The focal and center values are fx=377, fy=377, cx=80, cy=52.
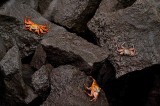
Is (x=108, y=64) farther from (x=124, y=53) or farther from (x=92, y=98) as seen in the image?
(x=92, y=98)

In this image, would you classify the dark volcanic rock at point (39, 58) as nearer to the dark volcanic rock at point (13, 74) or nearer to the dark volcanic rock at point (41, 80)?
the dark volcanic rock at point (41, 80)

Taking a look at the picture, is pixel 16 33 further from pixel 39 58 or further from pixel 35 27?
pixel 39 58

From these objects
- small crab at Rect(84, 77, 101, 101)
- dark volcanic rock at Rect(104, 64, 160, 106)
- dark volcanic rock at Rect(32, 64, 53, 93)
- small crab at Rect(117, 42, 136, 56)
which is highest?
small crab at Rect(117, 42, 136, 56)

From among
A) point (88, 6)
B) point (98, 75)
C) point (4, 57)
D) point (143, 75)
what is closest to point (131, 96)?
point (143, 75)

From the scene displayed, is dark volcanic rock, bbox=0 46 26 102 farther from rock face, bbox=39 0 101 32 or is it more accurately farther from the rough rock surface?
rock face, bbox=39 0 101 32

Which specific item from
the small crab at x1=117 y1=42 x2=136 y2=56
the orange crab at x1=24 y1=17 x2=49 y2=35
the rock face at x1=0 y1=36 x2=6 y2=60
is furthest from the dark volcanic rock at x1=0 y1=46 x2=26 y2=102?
the small crab at x1=117 y1=42 x2=136 y2=56

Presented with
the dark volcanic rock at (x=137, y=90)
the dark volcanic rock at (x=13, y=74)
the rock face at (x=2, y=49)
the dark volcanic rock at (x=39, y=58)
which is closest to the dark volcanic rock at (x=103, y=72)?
the dark volcanic rock at (x=137, y=90)
